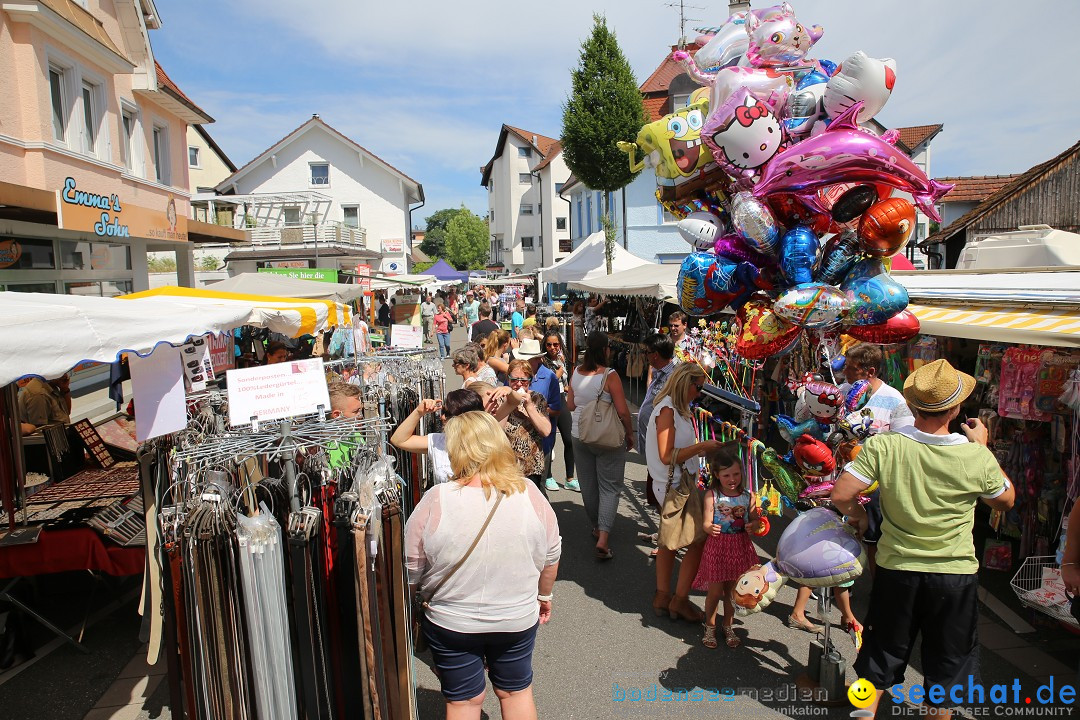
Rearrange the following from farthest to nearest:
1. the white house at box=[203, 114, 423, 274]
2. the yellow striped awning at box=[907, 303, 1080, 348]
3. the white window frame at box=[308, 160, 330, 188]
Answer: the white window frame at box=[308, 160, 330, 188] < the white house at box=[203, 114, 423, 274] < the yellow striped awning at box=[907, 303, 1080, 348]

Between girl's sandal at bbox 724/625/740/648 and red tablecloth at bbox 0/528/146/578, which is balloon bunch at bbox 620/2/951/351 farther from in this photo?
red tablecloth at bbox 0/528/146/578

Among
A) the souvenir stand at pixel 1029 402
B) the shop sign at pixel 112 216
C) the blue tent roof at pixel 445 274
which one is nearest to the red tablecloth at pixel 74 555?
the souvenir stand at pixel 1029 402

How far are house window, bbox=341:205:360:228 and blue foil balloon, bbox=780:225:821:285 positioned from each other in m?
36.1

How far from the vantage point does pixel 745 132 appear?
11.8ft

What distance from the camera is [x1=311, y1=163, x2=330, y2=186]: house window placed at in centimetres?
3659

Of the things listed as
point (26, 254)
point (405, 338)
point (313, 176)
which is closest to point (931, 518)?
point (405, 338)

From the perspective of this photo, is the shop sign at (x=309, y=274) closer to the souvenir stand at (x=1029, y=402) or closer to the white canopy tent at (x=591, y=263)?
the white canopy tent at (x=591, y=263)

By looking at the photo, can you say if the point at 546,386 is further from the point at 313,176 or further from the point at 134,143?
the point at 313,176

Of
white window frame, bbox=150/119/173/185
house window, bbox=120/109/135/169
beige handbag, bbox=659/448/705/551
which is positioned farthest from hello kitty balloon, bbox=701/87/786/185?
white window frame, bbox=150/119/173/185

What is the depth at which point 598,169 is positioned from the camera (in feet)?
63.3

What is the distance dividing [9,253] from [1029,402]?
1342 cm

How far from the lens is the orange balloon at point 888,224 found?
11.0 feet

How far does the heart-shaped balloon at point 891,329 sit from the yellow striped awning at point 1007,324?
29.9 inches

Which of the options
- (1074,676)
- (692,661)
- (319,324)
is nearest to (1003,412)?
(1074,676)
